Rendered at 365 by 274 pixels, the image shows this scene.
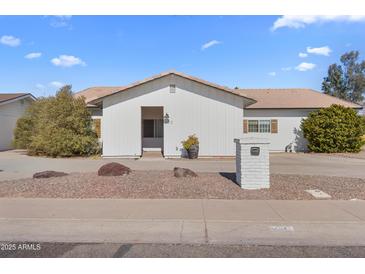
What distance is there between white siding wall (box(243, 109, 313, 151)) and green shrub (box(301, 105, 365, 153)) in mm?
1322

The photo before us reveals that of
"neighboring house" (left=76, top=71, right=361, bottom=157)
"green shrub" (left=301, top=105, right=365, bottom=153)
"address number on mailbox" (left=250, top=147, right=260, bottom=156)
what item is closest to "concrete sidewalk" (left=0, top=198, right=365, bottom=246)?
"address number on mailbox" (left=250, top=147, right=260, bottom=156)

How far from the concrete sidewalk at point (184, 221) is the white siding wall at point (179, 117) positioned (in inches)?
445

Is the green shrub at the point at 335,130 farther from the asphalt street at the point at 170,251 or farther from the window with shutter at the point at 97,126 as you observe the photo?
the asphalt street at the point at 170,251

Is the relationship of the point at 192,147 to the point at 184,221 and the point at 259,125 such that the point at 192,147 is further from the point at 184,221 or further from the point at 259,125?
the point at 184,221

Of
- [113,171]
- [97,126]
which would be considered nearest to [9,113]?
[97,126]

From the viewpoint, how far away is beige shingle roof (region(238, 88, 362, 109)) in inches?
941

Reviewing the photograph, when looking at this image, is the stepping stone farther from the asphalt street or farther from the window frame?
the window frame

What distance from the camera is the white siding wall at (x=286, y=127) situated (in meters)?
23.7

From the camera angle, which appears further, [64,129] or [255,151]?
[64,129]

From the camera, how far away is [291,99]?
25.2 meters

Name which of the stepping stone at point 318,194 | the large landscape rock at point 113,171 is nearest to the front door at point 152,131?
the large landscape rock at point 113,171

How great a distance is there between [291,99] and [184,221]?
21347 millimetres

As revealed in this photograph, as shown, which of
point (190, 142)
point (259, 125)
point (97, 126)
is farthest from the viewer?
point (259, 125)

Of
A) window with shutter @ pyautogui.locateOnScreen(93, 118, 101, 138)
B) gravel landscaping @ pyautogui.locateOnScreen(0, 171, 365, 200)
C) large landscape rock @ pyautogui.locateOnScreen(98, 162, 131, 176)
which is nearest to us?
gravel landscaping @ pyautogui.locateOnScreen(0, 171, 365, 200)
